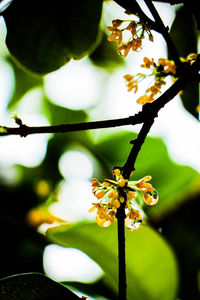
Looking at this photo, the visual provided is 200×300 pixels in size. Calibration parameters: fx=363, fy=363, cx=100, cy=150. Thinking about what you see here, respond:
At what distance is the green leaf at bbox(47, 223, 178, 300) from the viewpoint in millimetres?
1037

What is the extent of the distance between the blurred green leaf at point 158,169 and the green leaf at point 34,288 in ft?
2.67

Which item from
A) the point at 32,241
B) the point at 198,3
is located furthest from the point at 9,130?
the point at 32,241

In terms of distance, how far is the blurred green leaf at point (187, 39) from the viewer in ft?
4.00

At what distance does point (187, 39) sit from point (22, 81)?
128cm

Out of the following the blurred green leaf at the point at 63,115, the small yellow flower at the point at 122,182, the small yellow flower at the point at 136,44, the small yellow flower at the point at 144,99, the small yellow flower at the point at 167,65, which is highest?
the small yellow flower at the point at 136,44

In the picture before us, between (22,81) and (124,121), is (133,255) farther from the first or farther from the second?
(22,81)

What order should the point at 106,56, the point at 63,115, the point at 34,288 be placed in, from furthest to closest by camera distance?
the point at 63,115
the point at 106,56
the point at 34,288

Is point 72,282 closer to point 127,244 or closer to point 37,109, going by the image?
point 127,244

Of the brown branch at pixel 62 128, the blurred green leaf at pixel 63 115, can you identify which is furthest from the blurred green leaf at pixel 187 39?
the blurred green leaf at pixel 63 115

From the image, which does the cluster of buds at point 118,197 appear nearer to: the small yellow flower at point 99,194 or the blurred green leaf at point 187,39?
the small yellow flower at point 99,194

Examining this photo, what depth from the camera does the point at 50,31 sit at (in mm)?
998

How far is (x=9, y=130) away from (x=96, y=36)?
0.53 m

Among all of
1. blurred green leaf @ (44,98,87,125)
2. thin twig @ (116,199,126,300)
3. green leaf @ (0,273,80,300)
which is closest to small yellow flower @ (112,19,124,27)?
thin twig @ (116,199,126,300)

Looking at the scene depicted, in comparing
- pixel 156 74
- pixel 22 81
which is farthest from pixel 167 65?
pixel 22 81
